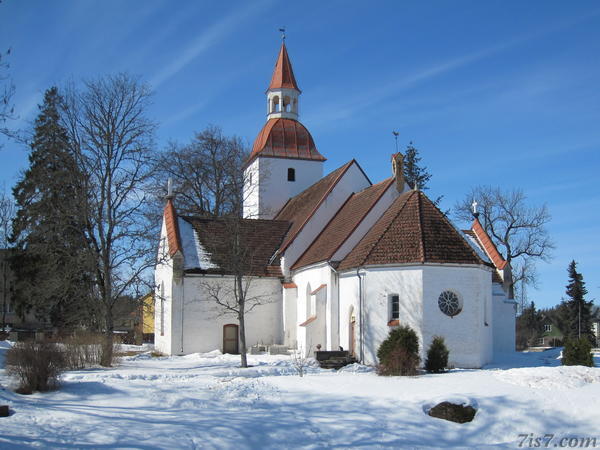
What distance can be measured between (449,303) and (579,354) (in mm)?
5200

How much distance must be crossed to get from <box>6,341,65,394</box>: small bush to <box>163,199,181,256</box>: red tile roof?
14.1 meters

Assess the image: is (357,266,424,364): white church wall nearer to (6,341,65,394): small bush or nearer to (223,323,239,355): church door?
(223,323,239,355): church door

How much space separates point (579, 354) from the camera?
19.8 metres

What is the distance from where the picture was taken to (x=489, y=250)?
36.1 meters

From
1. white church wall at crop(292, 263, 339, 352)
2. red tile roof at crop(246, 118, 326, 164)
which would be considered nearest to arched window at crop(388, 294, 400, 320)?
white church wall at crop(292, 263, 339, 352)

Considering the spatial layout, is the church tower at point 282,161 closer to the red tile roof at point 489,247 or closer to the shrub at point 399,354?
the red tile roof at point 489,247

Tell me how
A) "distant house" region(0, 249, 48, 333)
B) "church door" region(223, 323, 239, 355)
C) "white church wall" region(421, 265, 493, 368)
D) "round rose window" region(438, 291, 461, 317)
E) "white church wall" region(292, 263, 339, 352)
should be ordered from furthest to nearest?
"distant house" region(0, 249, 48, 333), "church door" region(223, 323, 239, 355), "white church wall" region(292, 263, 339, 352), "round rose window" region(438, 291, 461, 317), "white church wall" region(421, 265, 493, 368)

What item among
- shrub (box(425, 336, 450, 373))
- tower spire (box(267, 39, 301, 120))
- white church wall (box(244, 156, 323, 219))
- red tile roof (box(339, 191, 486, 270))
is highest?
tower spire (box(267, 39, 301, 120))

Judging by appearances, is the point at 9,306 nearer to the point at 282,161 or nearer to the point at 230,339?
the point at 282,161

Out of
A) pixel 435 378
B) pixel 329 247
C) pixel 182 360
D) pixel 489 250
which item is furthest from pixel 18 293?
pixel 435 378

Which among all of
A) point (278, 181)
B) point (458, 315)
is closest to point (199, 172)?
point (278, 181)

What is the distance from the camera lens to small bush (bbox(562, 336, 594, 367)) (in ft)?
64.6

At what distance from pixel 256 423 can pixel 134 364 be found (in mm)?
13168

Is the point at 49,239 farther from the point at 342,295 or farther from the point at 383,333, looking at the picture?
the point at 383,333
